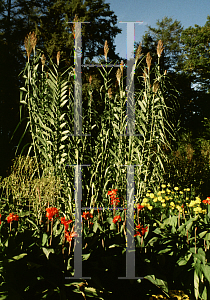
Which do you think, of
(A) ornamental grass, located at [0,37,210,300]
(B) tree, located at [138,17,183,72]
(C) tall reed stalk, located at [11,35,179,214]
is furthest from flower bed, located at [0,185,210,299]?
(B) tree, located at [138,17,183,72]

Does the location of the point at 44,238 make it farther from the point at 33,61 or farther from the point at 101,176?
the point at 33,61

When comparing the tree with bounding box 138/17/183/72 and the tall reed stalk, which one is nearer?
the tall reed stalk

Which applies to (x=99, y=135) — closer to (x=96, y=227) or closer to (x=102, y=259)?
(x=96, y=227)

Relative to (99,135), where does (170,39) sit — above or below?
above

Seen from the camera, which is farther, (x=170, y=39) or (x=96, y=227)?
(x=170, y=39)

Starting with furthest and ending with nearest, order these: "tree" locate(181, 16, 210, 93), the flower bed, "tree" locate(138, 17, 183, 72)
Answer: "tree" locate(138, 17, 183, 72), "tree" locate(181, 16, 210, 93), the flower bed

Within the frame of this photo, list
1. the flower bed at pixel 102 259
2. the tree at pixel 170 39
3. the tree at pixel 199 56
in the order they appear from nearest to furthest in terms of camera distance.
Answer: the flower bed at pixel 102 259
the tree at pixel 199 56
the tree at pixel 170 39

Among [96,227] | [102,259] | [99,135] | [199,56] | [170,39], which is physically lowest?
[102,259]

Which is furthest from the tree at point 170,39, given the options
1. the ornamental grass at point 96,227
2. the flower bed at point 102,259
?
the flower bed at point 102,259

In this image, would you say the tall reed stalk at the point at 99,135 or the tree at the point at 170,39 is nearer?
the tall reed stalk at the point at 99,135

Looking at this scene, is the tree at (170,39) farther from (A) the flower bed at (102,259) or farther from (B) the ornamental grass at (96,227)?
(A) the flower bed at (102,259)

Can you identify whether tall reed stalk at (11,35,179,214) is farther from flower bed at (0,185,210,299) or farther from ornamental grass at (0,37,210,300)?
Answer: flower bed at (0,185,210,299)

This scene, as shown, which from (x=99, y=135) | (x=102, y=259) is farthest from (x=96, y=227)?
(x=99, y=135)

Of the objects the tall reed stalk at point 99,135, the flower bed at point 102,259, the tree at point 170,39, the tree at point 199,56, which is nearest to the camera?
the flower bed at point 102,259
